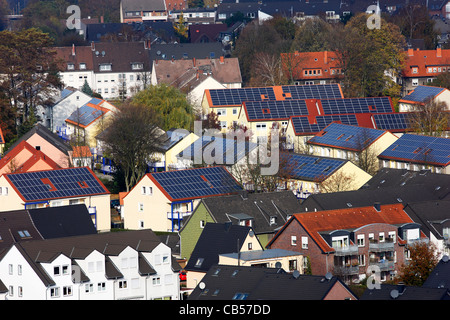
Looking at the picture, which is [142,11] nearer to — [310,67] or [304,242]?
[310,67]

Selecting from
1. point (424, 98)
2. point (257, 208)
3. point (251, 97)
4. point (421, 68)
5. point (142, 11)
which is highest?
point (142, 11)

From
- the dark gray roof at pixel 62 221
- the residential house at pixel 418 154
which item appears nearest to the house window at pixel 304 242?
the dark gray roof at pixel 62 221

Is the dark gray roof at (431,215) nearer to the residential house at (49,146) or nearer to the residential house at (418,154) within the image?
the residential house at (418,154)

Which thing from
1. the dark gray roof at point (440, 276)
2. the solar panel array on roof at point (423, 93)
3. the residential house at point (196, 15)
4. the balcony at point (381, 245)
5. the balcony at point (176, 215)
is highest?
the residential house at point (196, 15)

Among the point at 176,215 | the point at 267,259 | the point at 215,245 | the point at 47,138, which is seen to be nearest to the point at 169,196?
the point at 176,215

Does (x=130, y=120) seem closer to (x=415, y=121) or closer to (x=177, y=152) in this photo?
(x=177, y=152)

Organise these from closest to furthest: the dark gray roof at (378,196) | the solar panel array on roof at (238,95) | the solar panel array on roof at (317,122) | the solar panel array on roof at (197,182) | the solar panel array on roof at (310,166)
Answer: the dark gray roof at (378,196) < the solar panel array on roof at (197,182) < the solar panel array on roof at (310,166) < the solar panel array on roof at (317,122) < the solar panel array on roof at (238,95)

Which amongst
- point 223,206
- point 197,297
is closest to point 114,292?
point 197,297
